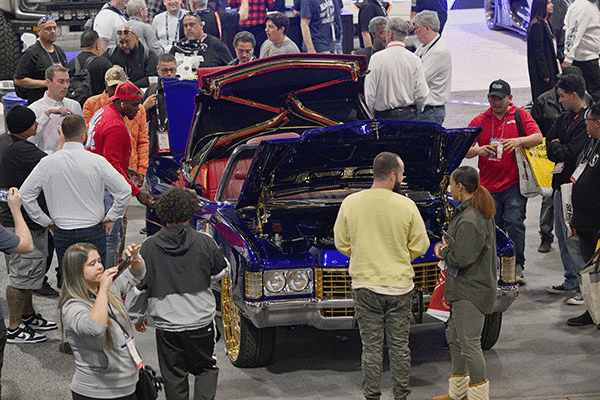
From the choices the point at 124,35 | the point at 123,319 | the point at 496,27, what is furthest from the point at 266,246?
the point at 496,27

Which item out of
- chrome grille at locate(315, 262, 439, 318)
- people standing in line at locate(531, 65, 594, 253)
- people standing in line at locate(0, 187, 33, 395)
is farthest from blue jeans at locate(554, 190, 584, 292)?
people standing in line at locate(0, 187, 33, 395)

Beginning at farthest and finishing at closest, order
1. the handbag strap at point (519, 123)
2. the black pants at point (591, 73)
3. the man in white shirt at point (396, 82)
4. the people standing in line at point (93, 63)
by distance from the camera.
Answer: the black pants at point (591, 73) → the people standing in line at point (93, 63) → the man in white shirt at point (396, 82) → the handbag strap at point (519, 123)

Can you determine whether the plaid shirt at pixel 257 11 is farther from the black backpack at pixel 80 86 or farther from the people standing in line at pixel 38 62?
the black backpack at pixel 80 86

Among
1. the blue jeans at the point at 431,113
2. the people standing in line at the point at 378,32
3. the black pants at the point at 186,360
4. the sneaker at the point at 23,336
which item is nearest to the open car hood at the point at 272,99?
the blue jeans at the point at 431,113

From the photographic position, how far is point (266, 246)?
7.76 metres

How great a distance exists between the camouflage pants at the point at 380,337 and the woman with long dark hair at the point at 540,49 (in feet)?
27.7

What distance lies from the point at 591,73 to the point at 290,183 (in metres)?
7.37

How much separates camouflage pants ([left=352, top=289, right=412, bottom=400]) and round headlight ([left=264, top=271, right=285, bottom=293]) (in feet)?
2.80

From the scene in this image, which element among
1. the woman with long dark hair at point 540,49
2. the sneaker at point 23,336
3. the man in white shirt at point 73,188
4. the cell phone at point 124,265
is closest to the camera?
the cell phone at point 124,265

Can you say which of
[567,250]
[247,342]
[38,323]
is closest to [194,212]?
[247,342]

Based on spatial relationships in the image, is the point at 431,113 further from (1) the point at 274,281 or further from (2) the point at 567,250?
(1) the point at 274,281

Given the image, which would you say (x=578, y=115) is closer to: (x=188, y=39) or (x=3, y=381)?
(x=3, y=381)

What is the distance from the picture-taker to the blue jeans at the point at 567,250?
30.1ft

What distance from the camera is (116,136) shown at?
9125 mm
